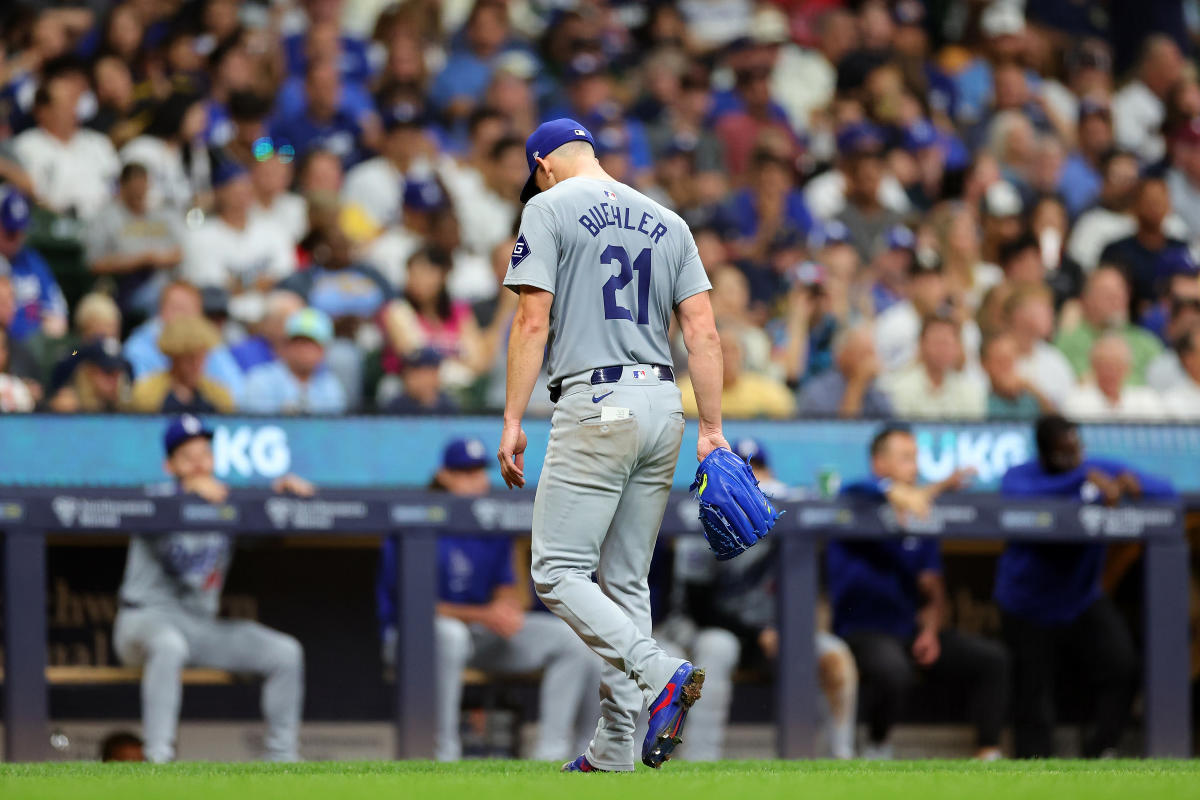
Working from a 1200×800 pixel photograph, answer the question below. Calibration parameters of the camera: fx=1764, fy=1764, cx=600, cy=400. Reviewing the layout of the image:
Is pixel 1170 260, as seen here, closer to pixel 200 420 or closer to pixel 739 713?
pixel 739 713

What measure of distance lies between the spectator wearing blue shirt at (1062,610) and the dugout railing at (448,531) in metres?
0.21

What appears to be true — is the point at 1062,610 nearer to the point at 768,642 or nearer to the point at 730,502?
the point at 768,642

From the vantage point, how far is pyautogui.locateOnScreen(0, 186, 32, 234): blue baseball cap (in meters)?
9.70

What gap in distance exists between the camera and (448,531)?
25.2 ft

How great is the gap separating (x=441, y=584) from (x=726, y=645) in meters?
1.38

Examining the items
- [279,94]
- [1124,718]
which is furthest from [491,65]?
[1124,718]

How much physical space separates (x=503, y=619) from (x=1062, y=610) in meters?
2.70

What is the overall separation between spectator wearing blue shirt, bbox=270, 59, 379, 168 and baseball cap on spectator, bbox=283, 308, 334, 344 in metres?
2.34

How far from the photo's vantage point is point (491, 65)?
42.2 feet

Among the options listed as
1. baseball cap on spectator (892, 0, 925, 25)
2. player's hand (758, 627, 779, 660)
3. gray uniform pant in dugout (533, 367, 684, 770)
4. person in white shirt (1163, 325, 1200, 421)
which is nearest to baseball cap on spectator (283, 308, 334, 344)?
player's hand (758, 627, 779, 660)

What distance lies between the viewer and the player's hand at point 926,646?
27.9 ft

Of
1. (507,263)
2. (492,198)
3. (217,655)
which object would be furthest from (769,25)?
(217,655)

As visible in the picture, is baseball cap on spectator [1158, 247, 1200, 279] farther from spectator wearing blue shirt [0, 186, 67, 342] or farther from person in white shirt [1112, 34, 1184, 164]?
spectator wearing blue shirt [0, 186, 67, 342]

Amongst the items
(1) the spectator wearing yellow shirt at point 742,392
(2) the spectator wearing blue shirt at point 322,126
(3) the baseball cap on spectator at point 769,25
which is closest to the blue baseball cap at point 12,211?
(2) the spectator wearing blue shirt at point 322,126
